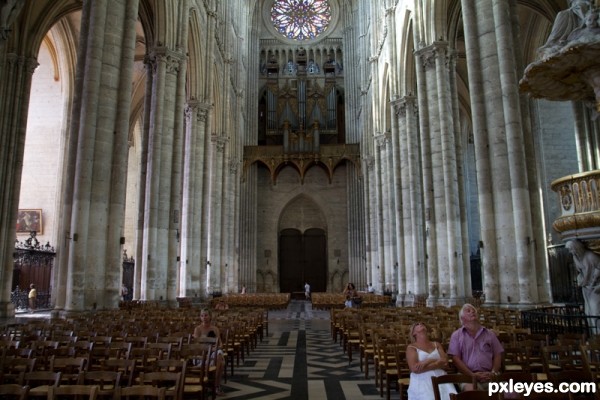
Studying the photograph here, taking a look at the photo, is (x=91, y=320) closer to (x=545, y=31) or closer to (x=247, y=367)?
(x=247, y=367)

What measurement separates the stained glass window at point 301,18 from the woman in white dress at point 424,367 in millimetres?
45865

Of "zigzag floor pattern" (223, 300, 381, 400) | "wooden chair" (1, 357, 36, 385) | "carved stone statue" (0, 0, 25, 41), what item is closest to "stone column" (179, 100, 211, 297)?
"zigzag floor pattern" (223, 300, 381, 400)

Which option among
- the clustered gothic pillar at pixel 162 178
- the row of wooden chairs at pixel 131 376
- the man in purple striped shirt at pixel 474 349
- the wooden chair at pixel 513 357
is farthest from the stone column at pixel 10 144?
the man in purple striped shirt at pixel 474 349

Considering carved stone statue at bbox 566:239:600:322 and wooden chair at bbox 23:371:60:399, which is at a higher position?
carved stone statue at bbox 566:239:600:322

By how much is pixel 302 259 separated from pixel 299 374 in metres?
35.1

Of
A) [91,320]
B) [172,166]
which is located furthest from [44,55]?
[91,320]

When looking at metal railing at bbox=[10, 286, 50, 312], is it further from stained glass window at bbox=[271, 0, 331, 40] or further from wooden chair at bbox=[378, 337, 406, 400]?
stained glass window at bbox=[271, 0, 331, 40]

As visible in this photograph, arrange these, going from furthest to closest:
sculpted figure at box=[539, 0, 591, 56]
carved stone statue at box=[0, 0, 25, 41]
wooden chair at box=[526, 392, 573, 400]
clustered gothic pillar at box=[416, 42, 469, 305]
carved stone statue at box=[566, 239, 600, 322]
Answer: clustered gothic pillar at box=[416, 42, 469, 305] < carved stone statue at box=[0, 0, 25, 41] < sculpted figure at box=[539, 0, 591, 56] < carved stone statue at box=[566, 239, 600, 322] < wooden chair at box=[526, 392, 573, 400]

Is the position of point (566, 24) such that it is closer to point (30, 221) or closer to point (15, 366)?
point (15, 366)

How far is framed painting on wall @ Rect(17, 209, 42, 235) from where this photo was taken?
87.8 ft

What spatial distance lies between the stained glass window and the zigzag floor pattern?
131 feet

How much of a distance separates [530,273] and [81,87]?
43.1 ft

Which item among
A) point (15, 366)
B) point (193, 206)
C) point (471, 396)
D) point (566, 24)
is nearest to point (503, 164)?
point (566, 24)

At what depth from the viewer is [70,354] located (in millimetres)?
5879
